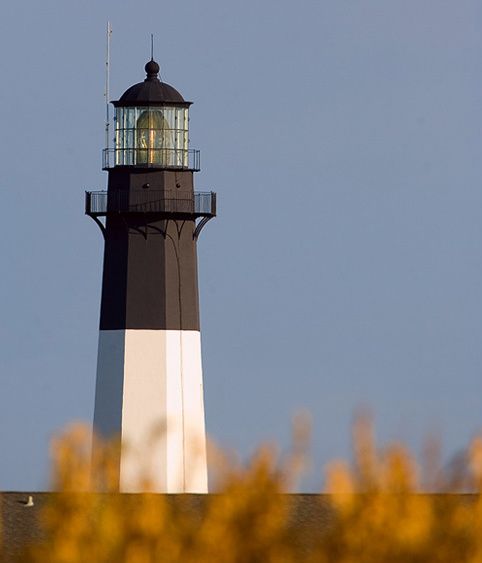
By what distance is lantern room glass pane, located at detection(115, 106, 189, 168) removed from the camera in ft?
154

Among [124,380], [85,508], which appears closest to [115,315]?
[124,380]

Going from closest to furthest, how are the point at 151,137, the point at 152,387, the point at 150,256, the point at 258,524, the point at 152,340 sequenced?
the point at 258,524 < the point at 152,387 < the point at 152,340 < the point at 150,256 < the point at 151,137

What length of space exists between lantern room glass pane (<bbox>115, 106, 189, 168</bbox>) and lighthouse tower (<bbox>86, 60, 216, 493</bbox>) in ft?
0.08

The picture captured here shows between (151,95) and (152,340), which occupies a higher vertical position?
(151,95)

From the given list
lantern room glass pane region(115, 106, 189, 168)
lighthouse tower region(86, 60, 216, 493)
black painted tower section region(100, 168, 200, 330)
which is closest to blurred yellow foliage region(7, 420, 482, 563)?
lighthouse tower region(86, 60, 216, 493)

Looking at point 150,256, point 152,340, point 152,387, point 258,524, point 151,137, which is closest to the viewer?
point 258,524

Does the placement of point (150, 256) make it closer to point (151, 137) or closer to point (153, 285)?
point (153, 285)

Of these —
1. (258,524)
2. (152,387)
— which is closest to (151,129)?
(152,387)

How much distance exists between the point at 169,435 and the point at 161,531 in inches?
1164

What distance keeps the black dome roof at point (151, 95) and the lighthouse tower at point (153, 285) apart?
2cm

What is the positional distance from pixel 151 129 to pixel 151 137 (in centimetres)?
19

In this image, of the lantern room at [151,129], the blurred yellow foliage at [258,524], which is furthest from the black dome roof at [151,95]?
the blurred yellow foliage at [258,524]

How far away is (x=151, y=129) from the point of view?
47.0 metres

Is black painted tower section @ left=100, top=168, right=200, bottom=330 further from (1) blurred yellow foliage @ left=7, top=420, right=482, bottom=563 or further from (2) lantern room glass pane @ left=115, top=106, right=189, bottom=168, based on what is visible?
(1) blurred yellow foliage @ left=7, top=420, right=482, bottom=563
